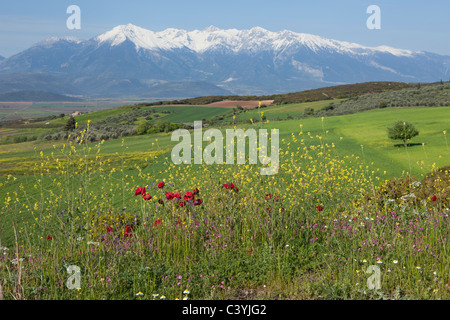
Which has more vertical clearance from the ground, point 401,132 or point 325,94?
point 325,94

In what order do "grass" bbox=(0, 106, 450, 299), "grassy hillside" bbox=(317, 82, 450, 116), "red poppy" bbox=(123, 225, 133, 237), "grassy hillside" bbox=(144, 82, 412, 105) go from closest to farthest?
"grass" bbox=(0, 106, 450, 299), "red poppy" bbox=(123, 225, 133, 237), "grassy hillside" bbox=(317, 82, 450, 116), "grassy hillside" bbox=(144, 82, 412, 105)

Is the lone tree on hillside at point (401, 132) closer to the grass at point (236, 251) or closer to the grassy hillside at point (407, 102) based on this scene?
the grass at point (236, 251)

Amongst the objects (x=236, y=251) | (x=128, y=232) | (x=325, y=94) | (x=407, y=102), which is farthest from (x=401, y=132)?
(x=325, y=94)

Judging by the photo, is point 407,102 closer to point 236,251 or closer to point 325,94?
point 325,94

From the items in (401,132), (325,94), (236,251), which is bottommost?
(236,251)

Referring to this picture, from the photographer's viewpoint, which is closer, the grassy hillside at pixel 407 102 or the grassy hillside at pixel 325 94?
the grassy hillside at pixel 407 102

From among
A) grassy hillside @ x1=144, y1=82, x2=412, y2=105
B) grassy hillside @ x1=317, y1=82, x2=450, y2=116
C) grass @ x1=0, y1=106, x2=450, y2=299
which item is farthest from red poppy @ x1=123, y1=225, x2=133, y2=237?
grassy hillside @ x1=144, y1=82, x2=412, y2=105

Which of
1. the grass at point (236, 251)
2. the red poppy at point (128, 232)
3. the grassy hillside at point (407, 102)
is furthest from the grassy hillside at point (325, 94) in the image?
the red poppy at point (128, 232)

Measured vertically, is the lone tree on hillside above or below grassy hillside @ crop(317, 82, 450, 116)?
below

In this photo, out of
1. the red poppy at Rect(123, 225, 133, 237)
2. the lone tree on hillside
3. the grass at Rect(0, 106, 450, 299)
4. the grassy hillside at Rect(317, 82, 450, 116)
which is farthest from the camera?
the grassy hillside at Rect(317, 82, 450, 116)

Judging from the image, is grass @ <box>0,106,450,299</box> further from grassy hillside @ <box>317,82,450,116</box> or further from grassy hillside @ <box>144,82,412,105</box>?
grassy hillside @ <box>144,82,412,105</box>

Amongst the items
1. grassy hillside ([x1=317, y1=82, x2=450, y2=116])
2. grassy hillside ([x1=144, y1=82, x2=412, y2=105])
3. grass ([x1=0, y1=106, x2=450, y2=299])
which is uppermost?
grassy hillside ([x1=144, y1=82, x2=412, y2=105])
